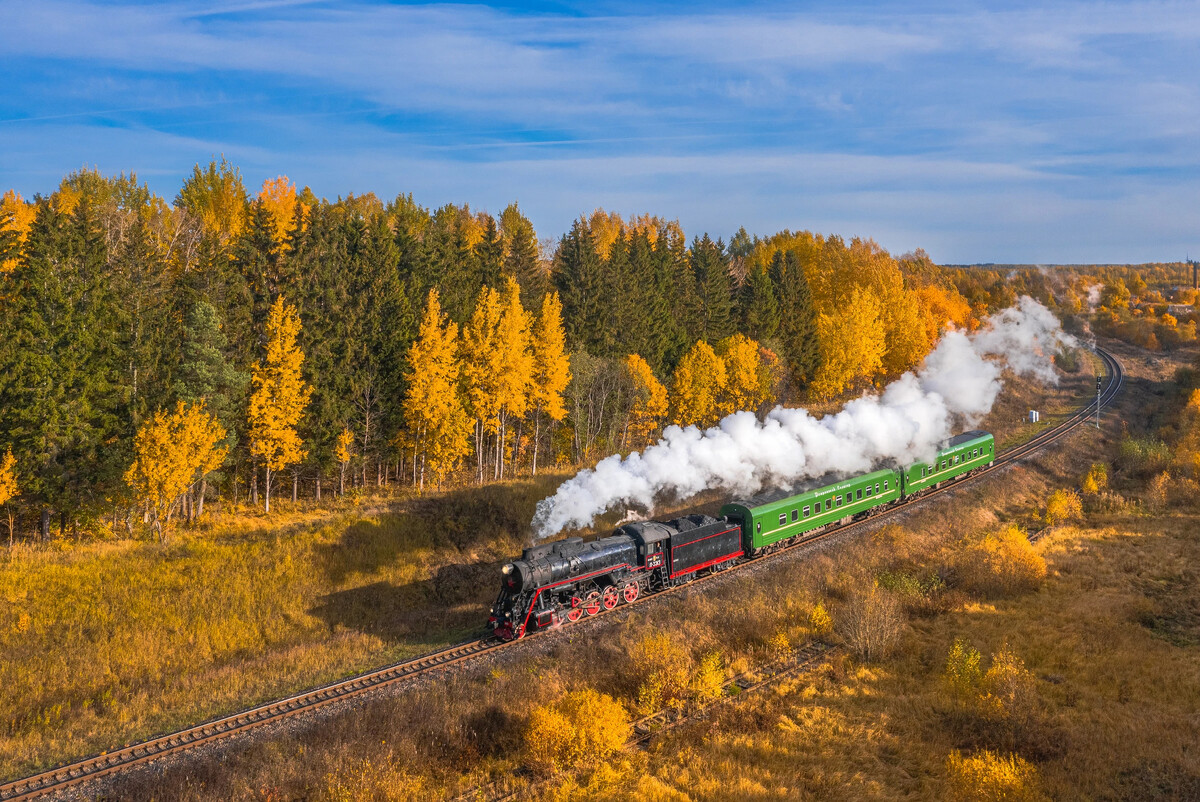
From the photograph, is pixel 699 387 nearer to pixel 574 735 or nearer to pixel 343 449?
pixel 343 449

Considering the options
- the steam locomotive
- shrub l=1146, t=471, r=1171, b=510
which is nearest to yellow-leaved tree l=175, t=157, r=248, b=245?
the steam locomotive

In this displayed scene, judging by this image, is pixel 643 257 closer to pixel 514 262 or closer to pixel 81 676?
pixel 514 262

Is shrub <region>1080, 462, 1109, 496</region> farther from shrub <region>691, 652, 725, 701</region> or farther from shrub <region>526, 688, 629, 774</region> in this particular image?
shrub <region>526, 688, 629, 774</region>

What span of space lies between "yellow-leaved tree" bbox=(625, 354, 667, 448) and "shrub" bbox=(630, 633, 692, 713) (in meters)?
29.9

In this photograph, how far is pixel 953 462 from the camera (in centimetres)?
4666

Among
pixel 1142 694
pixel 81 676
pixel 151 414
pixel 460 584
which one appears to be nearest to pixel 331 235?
pixel 151 414

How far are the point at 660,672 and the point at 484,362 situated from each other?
1032 inches

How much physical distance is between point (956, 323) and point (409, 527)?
7445 centimetres

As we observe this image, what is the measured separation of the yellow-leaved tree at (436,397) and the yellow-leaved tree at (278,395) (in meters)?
6.25

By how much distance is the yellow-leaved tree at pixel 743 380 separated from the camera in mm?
54312

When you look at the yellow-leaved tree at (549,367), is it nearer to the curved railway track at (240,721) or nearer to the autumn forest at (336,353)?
the autumn forest at (336,353)

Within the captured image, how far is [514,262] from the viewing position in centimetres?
5866

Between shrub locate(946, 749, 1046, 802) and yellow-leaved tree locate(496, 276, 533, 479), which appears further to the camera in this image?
yellow-leaved tree locate(496, 276, 533, 479)

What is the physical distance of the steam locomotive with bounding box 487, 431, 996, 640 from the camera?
80.3ft
